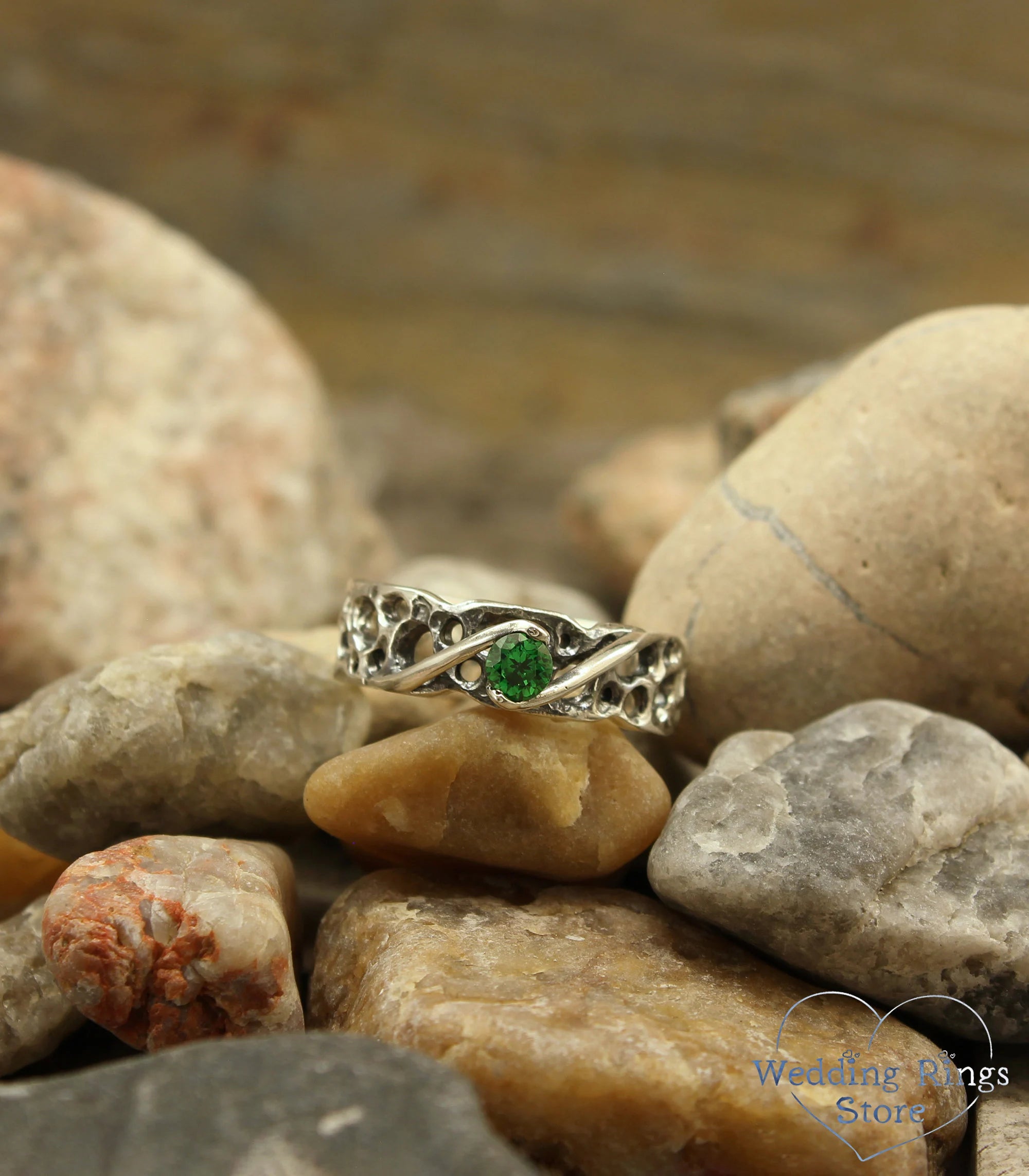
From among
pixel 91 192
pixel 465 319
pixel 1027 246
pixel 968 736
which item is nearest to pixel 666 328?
pixel 465 319

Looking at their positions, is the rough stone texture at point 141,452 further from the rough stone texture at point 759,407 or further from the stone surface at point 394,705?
the rough stone texture at point 759,407

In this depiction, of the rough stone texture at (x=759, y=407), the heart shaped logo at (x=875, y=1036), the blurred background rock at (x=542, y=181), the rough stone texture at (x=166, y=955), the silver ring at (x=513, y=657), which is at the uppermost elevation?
the blurred background rock at (x=542, y=181)

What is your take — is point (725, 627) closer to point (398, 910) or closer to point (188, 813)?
point (398, 910)

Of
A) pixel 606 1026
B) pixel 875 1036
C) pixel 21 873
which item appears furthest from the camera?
pixel 21 873

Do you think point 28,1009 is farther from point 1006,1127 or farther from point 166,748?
point 1006,1127

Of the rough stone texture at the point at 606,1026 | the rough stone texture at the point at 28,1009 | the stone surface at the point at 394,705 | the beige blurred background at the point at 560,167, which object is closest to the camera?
the rough stone texture at the point at 606,1026

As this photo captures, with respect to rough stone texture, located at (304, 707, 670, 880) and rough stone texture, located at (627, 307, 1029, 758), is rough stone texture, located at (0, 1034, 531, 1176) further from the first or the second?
rough stone texture, located at (627, 307, 1029, 758)

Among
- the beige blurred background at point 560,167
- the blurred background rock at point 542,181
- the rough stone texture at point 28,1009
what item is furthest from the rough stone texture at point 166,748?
the beige blurred background at point 560,167

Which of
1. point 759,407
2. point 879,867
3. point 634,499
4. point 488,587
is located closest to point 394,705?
point 488,587
